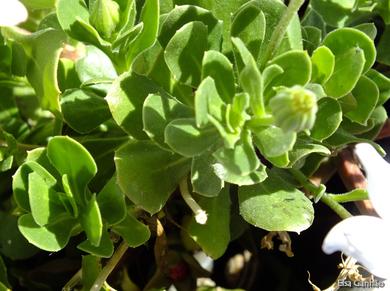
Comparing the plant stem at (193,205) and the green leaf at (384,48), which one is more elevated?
the green leaf at (384,48)

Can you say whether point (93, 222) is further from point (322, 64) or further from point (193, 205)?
point (322, 64)

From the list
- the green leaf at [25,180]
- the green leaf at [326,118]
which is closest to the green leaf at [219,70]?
the green leaf at [326,118]

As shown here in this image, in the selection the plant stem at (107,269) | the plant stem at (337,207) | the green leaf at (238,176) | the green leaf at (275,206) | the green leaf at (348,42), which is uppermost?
the green leaf at (348,42)

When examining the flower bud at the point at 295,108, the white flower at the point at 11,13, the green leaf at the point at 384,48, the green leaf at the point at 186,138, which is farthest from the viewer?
the green leaf at the point at 384,48

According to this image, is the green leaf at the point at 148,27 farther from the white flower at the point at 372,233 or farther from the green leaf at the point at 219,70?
the white flower at the point at 372,233

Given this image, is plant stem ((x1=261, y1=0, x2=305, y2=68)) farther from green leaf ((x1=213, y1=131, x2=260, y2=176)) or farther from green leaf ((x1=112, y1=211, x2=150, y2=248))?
green leaf ((x1=112, y1=211, x2=150, y2=248))

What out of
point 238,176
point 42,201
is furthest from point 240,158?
point 42,201
